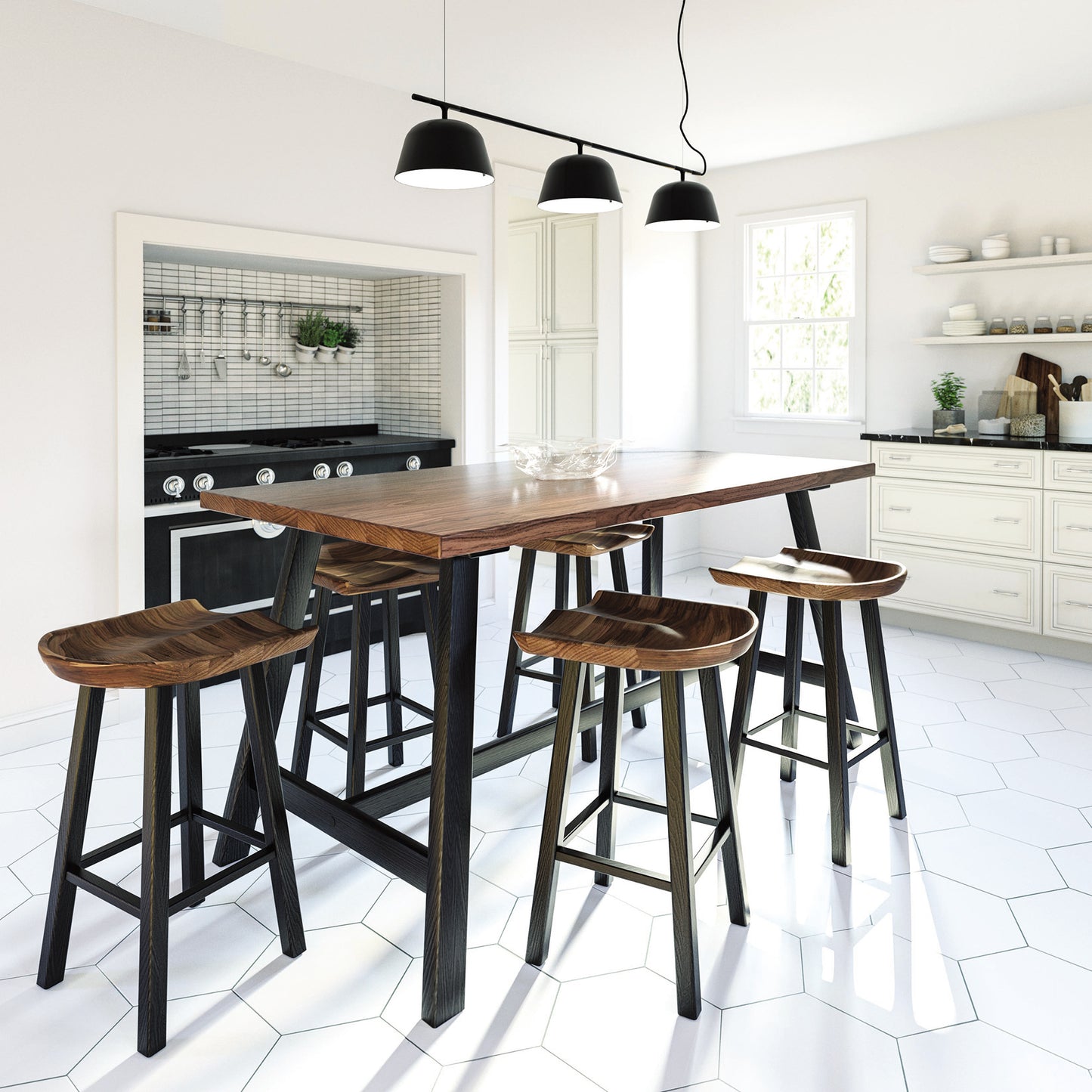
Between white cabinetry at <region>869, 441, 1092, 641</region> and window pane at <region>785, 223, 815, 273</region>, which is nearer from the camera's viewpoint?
white cabinetry at <region>869, 441, 1092, 641</region>

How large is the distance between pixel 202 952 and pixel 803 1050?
1.33 m

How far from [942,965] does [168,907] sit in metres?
1.66

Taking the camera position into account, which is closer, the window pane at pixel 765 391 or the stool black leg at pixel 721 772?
the stool black leg at pixel 721 772

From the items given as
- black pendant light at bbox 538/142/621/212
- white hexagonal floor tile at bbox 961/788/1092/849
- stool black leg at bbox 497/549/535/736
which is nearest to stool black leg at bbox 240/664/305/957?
stool black leg at bbox 497/549/535/736

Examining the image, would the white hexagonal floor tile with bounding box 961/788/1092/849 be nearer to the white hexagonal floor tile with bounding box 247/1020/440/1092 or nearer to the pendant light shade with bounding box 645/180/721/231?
the white hexagonal floor tile with bounding box 247/1020/440/1092

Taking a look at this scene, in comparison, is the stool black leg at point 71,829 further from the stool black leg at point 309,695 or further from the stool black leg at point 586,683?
the stool black leg at point 586,683

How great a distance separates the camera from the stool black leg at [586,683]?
10.0 ft

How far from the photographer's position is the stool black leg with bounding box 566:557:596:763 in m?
3.05

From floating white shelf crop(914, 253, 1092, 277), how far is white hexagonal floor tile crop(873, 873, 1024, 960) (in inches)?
138

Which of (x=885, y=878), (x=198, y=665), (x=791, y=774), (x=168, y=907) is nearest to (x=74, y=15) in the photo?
(x=198, y=665)

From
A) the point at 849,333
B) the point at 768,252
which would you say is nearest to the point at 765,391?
the point at 849,333

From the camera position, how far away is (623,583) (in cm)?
367

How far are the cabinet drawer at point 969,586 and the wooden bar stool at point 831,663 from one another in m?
1.95

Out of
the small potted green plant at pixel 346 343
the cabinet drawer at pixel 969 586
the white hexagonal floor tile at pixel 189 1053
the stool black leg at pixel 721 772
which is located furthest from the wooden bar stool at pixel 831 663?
the small potted green plant at pixel 346 343
